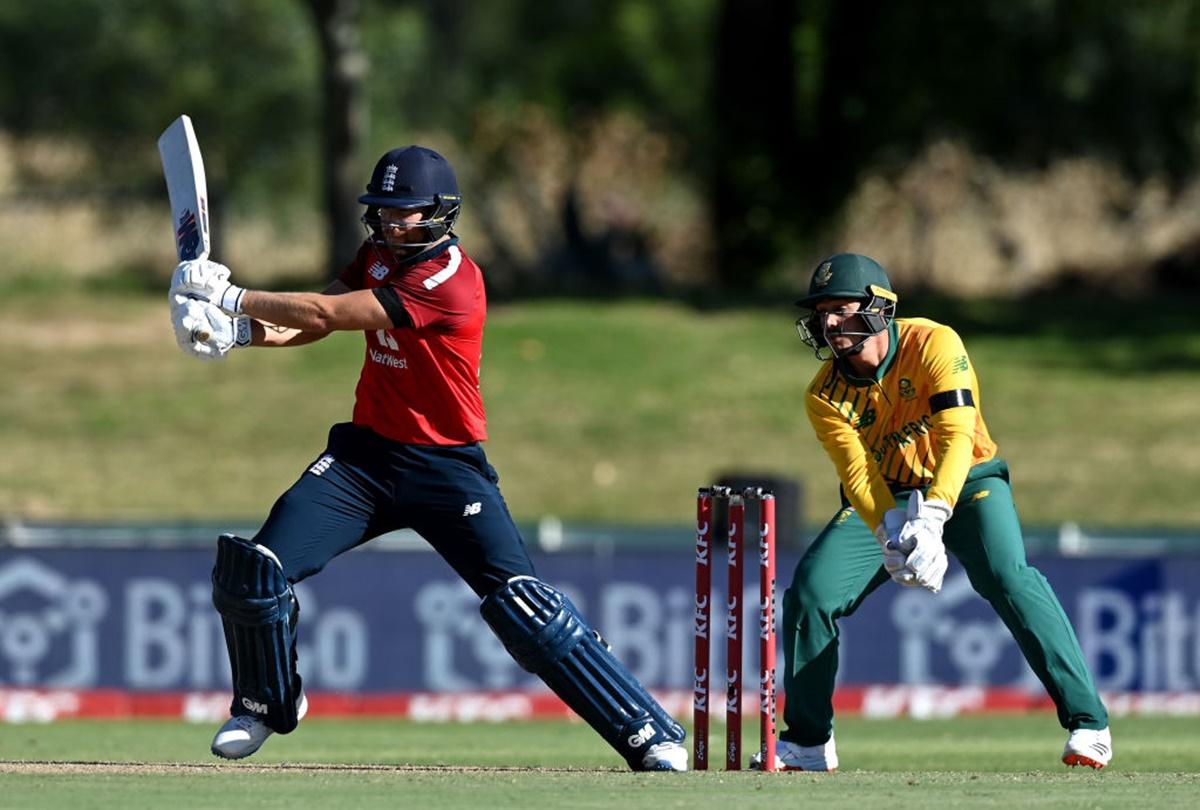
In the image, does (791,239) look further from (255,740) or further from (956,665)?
(255,740)

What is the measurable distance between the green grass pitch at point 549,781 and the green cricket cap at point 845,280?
1.59m

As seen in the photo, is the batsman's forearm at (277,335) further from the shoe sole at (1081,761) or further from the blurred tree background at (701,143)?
the blurred tree background at (701,143)

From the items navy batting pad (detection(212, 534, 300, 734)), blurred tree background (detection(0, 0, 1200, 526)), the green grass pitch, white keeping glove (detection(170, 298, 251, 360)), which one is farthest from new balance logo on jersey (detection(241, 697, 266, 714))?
blurred tree background (detection(0, 0, 1200, 526))

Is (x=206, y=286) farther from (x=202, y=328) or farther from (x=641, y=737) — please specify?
(x=641, y=737)

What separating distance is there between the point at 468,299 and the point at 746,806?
2057 millimetres

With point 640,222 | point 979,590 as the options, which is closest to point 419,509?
point 979,590

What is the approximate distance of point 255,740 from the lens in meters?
7.38

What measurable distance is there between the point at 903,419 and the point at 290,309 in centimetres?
214

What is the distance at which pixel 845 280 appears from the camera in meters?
7.36

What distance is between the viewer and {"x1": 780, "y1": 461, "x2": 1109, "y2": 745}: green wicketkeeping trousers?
7.50 m

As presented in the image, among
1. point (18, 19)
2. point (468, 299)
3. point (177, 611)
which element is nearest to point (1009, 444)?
point (177, 611)

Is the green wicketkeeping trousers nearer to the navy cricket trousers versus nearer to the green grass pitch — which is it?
the green grass pitch

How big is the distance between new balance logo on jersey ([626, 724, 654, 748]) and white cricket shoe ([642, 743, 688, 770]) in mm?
34

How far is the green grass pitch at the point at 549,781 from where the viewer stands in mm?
6133
